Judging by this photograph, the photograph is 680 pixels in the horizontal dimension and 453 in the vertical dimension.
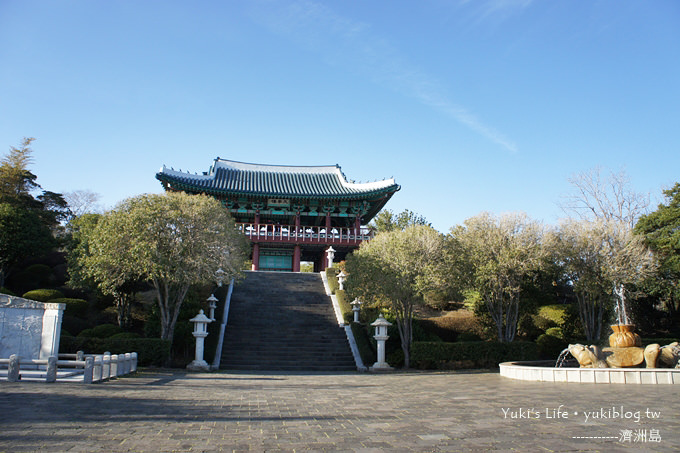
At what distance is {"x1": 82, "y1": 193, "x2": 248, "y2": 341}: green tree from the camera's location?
53.5ft

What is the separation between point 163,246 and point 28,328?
4.84 m

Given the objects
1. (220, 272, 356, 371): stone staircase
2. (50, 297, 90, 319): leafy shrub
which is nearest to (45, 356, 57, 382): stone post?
(220, 272, 356, 371): stone staircase

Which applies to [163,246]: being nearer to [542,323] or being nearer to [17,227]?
[17,227]

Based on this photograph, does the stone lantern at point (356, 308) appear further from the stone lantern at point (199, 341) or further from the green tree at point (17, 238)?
the green tree at point (17, 238)

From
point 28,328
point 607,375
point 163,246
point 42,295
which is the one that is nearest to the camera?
point 607,375

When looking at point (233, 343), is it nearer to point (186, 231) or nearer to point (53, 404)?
point (186, 231)

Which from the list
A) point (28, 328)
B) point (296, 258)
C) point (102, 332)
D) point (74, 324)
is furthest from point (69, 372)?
point (296, 258)

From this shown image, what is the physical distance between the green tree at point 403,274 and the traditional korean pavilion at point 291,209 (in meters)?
15.8

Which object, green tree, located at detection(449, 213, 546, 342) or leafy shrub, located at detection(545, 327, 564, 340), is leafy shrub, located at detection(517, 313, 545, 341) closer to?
leafy shrub, located at detection(545, 327, 564, 340)

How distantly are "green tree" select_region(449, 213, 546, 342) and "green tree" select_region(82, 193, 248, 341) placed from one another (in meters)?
9.37

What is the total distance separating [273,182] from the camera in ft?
128

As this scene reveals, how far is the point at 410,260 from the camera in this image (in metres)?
17.7

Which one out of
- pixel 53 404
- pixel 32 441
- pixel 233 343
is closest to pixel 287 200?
pixel 233 343

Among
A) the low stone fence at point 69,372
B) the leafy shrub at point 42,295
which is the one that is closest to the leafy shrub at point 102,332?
the low stone fence at point 69,372
